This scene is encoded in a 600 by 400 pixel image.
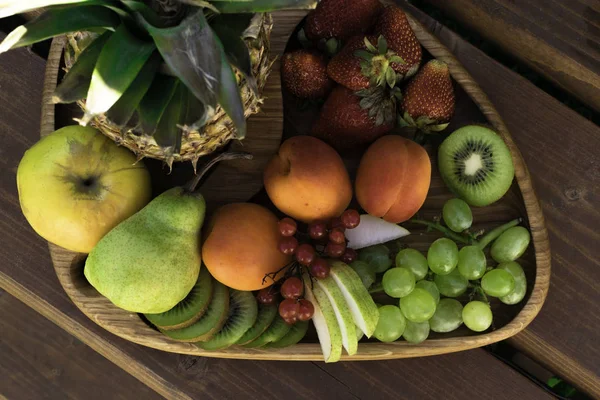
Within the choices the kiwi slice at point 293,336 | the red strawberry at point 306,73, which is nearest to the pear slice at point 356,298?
the kiwi slice at point 293,336

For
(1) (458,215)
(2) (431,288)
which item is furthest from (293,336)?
(1) (458,215)

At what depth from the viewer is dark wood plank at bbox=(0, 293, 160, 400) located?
122 cm

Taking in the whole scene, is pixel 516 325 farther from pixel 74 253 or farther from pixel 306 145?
pixel 74 253

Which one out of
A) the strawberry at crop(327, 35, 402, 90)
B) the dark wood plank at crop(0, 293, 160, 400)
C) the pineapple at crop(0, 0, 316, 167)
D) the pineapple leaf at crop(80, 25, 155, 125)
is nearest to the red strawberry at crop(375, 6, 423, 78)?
the strawberry at crop(327, 35, 402, 90)

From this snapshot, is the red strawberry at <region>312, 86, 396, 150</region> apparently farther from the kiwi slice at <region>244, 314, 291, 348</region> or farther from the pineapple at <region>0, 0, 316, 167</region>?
the kiwi slice at <region>244, 314, 291, 348</region>

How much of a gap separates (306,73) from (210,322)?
0.46 meters

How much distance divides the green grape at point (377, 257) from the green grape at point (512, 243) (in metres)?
0.20

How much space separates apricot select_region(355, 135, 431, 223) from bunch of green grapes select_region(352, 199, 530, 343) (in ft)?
0.27

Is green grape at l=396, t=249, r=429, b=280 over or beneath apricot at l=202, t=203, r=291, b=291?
beneath

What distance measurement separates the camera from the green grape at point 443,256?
1.01m

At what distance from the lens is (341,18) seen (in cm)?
100

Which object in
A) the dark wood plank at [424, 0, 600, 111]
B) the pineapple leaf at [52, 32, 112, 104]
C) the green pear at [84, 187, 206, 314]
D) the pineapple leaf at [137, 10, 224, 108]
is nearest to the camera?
the pineapple leaf at [137, 10, 224, 108]

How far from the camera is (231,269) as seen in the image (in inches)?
36.6

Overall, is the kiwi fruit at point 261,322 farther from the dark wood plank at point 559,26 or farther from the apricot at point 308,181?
the dark wood plank at point 559,26
